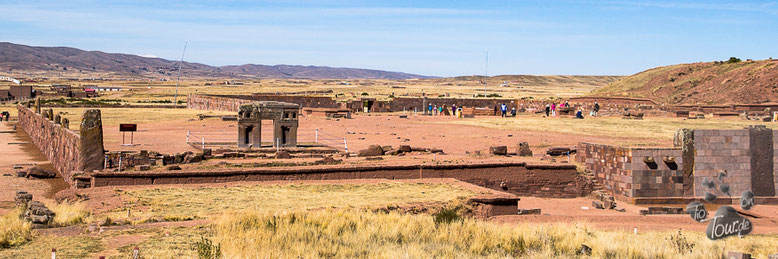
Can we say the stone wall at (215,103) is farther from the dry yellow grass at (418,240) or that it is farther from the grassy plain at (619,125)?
Result: the dry yellow grass at (418,240)

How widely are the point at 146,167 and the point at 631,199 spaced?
42.9 ft

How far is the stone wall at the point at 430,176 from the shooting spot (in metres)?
18.1

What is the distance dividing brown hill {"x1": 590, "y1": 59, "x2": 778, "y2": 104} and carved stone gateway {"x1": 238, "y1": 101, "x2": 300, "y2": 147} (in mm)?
46850

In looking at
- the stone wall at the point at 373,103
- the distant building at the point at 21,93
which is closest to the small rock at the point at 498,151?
the stone wall at the point at 373,103

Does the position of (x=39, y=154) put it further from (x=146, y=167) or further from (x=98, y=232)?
(x=98, y=232)

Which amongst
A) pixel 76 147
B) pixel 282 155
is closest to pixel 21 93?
pixel 282 155

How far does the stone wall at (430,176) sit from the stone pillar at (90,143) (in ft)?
5.96

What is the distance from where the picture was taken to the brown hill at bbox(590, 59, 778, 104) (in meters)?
62.8

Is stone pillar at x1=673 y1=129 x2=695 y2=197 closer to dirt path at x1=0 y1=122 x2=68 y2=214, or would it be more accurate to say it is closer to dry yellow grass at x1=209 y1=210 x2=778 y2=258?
dry yellow grass at x1=209 y1=210 x2=778 y2=258

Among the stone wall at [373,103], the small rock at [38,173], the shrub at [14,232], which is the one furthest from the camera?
the stone wall at [373,103]

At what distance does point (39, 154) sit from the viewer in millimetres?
27703

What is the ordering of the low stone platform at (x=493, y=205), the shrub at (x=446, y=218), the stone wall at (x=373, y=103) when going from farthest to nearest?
the stone wall at (x=373, y=103), the low stone platform at (x=493, y=205), the shrub at (x=446, y=218)

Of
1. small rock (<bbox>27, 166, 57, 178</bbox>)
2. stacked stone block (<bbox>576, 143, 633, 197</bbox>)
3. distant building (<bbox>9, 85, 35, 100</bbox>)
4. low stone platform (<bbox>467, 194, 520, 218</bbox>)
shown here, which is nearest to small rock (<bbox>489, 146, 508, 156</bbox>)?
stacked stone block (<bbox>576, 143, 633, 197</bbox>)

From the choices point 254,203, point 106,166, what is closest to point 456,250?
point 254,203
